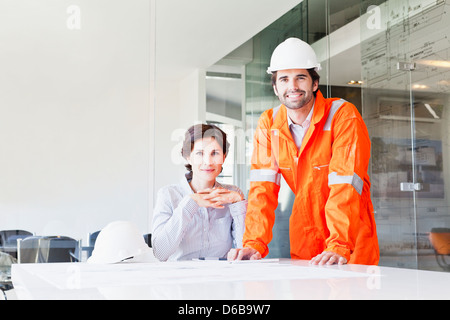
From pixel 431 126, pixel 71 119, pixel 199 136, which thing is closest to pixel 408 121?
pixel 431 126

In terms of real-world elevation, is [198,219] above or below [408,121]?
below

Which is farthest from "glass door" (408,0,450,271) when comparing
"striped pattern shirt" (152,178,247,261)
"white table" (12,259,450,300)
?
"white table" (12,259,450,300)

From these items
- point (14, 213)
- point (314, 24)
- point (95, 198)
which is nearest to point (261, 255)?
point (95, 198)

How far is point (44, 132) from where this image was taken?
3.38m

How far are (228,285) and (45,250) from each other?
2.49m

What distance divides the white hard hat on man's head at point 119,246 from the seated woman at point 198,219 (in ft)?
1.10

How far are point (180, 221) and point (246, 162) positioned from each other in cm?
123

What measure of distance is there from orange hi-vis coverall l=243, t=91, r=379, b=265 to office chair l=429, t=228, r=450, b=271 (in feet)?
4.20

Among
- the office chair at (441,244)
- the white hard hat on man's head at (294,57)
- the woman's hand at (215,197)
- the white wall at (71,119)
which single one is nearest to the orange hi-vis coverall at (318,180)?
the white hard hat on man's head at (294,57)

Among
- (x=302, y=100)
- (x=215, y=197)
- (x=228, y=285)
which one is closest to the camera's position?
(x=228, y=285)

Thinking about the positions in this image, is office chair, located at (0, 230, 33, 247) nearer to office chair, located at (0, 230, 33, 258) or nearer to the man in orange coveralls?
office chair, located at (0, 230, 33, 258)

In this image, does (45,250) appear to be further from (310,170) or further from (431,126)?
(431,126)

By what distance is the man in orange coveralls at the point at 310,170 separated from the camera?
223 centimetres

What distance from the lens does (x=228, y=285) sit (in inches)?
43.6
